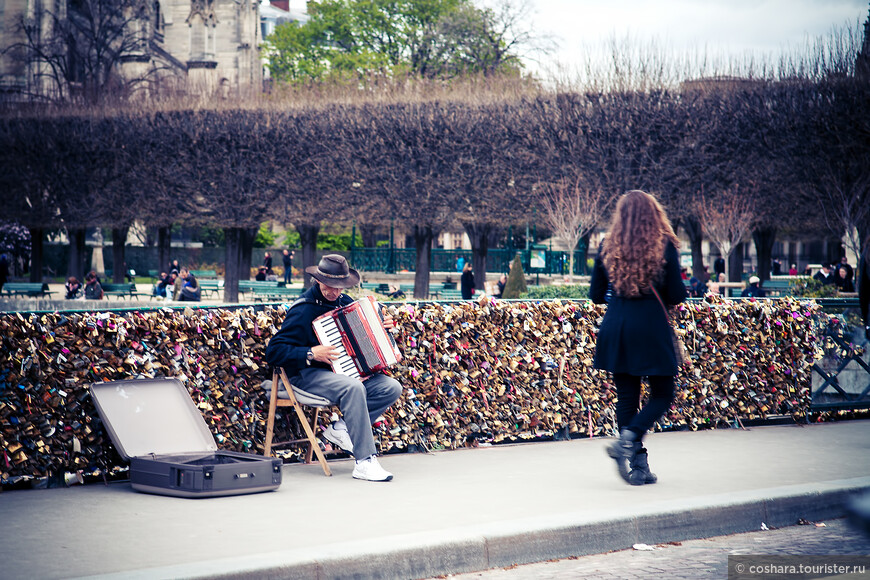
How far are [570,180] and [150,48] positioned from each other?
33.7 meters

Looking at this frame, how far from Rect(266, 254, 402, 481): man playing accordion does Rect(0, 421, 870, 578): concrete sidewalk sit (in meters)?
0.24

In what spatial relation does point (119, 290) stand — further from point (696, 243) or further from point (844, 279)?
point (844, 279)

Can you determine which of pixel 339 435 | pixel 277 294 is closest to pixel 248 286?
pixel 277 294

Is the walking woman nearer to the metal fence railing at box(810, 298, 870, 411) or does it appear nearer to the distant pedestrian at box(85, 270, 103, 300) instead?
the metal fence railing at box(810, 298, 870, 411)

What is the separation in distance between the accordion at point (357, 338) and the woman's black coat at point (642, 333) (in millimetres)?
1442

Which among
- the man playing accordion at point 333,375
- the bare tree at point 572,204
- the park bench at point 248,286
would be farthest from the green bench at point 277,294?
the man playing accordion at point 333,375

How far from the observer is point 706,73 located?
1140 inches

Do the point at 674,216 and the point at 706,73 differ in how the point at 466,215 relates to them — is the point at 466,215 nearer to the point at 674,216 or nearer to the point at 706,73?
the point at 674,216

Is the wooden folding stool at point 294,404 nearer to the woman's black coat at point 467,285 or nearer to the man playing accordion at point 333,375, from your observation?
the man playing accordion at point 333,375

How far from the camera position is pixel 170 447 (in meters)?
6.02

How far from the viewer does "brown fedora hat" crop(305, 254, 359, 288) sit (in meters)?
6.46

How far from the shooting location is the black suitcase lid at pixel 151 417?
5.91m

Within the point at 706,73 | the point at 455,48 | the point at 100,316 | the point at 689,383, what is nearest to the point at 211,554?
the point at 100,316

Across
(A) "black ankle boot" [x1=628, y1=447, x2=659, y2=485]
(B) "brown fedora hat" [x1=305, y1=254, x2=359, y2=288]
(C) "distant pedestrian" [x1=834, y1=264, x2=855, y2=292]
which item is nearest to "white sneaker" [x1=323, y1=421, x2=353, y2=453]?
(B) "brown fedora hat" [x1=305, y1=254, x2=359, y2=288]
